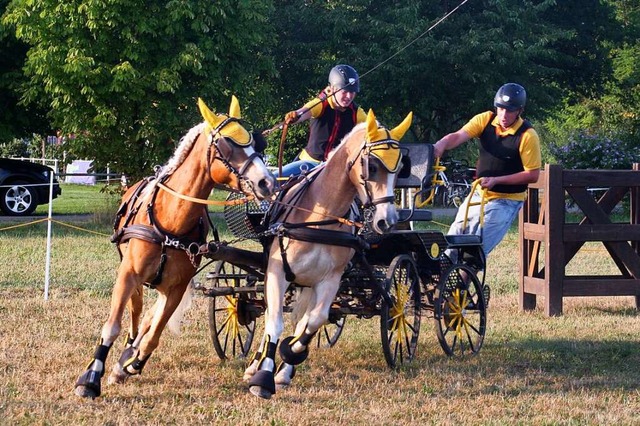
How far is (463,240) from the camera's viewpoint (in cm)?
941

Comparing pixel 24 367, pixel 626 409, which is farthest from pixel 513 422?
pixel 24 367

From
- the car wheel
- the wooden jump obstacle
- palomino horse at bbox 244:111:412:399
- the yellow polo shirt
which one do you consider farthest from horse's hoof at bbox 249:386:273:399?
the car wheel

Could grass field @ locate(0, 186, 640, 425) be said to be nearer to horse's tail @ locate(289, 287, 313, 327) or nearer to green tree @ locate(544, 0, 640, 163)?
horse's tail @ locate(289, 287, 313, 327)

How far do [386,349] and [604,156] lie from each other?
2312 centimetres

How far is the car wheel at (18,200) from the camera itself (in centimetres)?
2286

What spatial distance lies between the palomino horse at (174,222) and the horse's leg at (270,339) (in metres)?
0.54

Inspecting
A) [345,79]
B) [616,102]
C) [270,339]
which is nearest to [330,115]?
[345,79]

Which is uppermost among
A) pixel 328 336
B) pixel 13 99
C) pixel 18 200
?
pixel 13 99

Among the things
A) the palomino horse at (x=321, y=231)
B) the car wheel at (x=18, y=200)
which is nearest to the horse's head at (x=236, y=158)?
the palomino horse at (x=321, y=231)

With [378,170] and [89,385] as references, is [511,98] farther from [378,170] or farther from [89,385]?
[89,385]

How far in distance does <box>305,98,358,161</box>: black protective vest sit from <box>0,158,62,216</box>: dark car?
49.3 feet

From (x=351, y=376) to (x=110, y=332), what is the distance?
1.89m

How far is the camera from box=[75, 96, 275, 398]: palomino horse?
22.4ft

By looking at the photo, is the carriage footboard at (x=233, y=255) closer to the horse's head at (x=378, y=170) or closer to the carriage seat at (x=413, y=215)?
the horse's head at (x=378, y=170)
